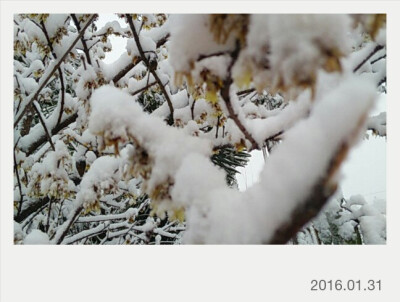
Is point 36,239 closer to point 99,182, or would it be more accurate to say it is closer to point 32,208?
point 99,182

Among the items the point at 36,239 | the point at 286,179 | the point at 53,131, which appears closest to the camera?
the point at 286,179

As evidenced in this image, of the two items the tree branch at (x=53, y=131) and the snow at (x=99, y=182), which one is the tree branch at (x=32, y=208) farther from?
the snow at (x=99, y=182)

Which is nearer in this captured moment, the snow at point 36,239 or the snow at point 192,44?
the snow at point 192,44

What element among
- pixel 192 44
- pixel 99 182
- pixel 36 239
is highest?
pixel 192 44

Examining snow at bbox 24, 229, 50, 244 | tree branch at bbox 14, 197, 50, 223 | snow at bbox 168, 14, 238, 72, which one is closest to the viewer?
snow at bbox 168, 14, 238, 72

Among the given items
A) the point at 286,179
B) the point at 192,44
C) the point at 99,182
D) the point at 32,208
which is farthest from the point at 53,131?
the point at 286,179

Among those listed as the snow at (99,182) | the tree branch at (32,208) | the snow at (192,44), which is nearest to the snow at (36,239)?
the snow at (99,182)

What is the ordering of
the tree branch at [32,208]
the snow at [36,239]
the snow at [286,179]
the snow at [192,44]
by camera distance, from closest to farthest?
the snow at [286,179]
the snow at [192,44]
the snow at [36,239]
the tree branch at [32,208]

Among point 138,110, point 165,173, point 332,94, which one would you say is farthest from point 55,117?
point 332,94

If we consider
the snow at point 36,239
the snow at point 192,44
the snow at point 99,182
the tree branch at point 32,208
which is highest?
the snow at point 192,44

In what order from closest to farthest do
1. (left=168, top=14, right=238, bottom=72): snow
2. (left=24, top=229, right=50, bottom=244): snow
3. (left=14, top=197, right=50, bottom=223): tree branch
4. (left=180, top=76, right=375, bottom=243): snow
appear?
(left=180, top=76, right=375, bottom=243): snow, (left=168, top=14, right=238, bottom=72): snow, (left=24, top=229, right=50, bottom=244): snow, (left=14, top=197, right=50, bottom=223): tree branch

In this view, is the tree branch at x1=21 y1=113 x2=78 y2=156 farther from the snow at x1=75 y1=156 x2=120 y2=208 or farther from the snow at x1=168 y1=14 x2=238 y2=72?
the snow at x1=168 y1=14 x2=238 y2=72

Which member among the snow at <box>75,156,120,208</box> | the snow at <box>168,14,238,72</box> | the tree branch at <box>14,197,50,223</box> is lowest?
the tree branch at <box>14,197,50,223</box>

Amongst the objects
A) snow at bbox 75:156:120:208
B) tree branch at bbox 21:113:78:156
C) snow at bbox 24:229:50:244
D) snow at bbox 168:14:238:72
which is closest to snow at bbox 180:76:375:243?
snow at bbox 168:14:238:72
